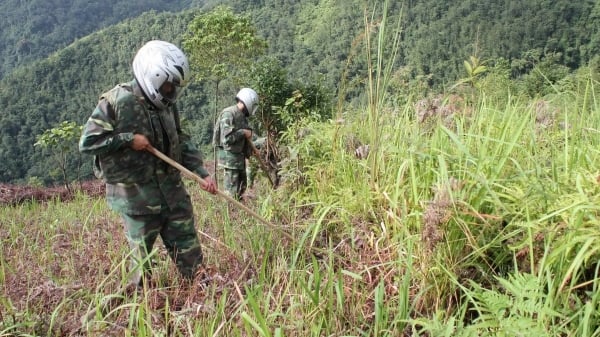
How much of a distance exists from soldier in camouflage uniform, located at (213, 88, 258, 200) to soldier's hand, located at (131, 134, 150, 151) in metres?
3.30

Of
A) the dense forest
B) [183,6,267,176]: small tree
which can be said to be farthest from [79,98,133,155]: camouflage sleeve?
the dense forest

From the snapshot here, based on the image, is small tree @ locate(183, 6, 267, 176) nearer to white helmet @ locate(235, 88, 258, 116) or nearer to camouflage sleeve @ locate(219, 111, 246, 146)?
white helmet @ locate(235, 88, 258, 116)

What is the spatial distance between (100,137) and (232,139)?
348 centimetres

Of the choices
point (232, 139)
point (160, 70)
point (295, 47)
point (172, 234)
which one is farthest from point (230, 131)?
point (295, 47)

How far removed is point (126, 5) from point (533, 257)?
191 meters

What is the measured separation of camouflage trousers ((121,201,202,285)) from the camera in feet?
9.53

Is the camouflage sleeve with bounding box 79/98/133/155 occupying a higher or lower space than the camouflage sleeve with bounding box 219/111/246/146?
higher

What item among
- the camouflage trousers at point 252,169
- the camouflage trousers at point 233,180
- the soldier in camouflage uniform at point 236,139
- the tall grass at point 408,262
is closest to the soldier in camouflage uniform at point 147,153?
the tall grass at point 408,262

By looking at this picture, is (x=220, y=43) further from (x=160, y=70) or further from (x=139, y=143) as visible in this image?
(x=139, y=143)

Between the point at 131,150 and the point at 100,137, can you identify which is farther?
the point at 131,150

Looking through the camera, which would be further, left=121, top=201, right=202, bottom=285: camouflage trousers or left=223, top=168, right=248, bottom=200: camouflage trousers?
left=223, top=168, right=248, bottom=200: camouflage trousers

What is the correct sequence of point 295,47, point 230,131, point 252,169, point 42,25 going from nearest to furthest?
point 230,131, point 252,169, point 295,47, point 42,25

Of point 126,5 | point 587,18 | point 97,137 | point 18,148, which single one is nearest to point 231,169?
point 97,137

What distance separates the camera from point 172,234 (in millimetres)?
3047
